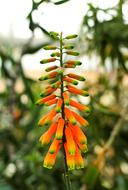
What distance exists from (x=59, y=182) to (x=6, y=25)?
866mm

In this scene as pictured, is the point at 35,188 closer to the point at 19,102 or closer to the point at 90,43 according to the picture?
the point at 19,102

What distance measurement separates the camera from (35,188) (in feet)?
6.42

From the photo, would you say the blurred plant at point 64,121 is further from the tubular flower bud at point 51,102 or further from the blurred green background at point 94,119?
the blurred green background at point 94,119

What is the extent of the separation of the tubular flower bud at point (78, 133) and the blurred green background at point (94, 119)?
599 mm

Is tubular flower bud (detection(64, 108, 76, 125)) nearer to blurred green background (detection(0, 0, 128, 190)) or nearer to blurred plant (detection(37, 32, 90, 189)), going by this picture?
blurred plant (detection(37, 32, 90, 189))

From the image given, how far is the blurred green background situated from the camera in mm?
1722

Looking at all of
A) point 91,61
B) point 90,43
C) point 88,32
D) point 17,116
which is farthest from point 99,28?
point 17,116

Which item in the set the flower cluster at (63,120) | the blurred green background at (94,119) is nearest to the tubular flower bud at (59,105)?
the flower cluster at (63,120)

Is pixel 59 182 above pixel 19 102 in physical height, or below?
below

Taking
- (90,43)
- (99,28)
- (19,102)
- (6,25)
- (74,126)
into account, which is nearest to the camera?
(74,126)

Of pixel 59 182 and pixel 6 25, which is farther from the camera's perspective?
pixel 6 25

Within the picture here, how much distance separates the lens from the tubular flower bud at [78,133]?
91cm

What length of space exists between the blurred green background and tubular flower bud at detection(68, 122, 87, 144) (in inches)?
23.6

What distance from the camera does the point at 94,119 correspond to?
1.64 metres
